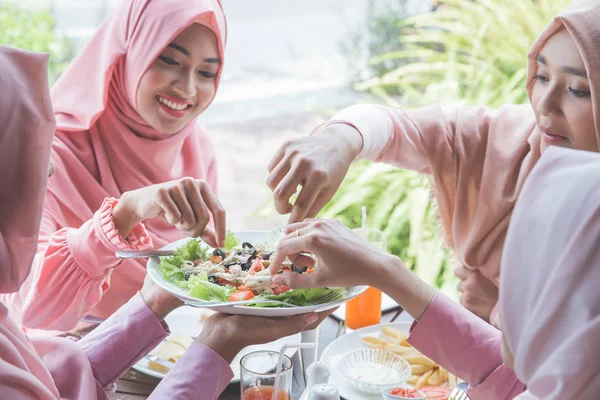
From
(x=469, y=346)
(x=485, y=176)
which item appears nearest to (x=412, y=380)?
(x=469, y=346)

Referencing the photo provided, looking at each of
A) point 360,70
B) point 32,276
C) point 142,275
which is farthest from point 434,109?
point 360,70

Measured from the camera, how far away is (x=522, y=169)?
6.40 feet

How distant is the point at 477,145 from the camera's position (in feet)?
6.87

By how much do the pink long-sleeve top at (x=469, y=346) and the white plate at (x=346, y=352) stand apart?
23cm

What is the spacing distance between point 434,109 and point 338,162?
575 mm

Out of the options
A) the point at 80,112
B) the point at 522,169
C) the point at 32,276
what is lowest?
the point at 32,276

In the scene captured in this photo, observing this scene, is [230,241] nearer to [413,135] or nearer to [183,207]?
[183,207]

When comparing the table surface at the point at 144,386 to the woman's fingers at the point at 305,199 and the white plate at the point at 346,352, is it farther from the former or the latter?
the woman's fingers at the point at 305,199

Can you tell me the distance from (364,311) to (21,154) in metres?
1.14

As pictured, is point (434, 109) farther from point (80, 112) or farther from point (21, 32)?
point (21, 32)

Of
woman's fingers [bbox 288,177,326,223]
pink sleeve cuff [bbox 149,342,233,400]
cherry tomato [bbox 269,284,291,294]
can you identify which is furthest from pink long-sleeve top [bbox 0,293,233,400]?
woman's fingers [bbox 288,177,326,223]

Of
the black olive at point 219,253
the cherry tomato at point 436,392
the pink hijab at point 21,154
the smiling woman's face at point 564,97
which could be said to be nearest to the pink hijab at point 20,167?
the pink hijab at point 21,154

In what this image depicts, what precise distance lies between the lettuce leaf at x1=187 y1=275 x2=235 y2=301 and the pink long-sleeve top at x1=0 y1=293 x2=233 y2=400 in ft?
0.41

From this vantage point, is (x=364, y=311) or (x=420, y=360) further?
(x=364, y=311)
